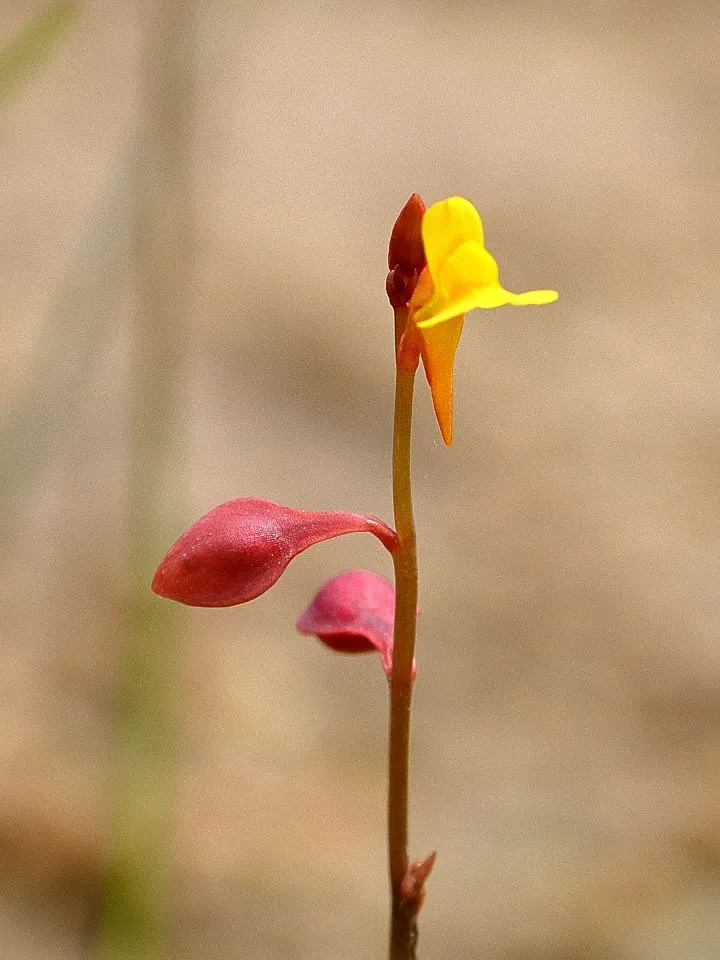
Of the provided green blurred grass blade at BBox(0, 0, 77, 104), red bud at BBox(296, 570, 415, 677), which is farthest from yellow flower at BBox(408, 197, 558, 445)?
green blurred grass blade at BBox(0, 0, 77, 104)

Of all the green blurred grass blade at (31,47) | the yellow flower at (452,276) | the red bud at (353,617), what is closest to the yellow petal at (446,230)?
the yellow flower at (452,276)

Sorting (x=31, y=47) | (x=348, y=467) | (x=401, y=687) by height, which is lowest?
(x=401, y=687)

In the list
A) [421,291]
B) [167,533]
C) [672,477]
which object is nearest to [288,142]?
[672,477]

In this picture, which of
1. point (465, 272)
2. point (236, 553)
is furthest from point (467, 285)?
point (236, 553)

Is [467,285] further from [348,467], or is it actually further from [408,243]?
[348,467]

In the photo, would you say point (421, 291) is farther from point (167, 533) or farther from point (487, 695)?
point (487, 695)

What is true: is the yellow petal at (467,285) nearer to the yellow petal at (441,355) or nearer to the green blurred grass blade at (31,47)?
the yellow petal at (441,355)
